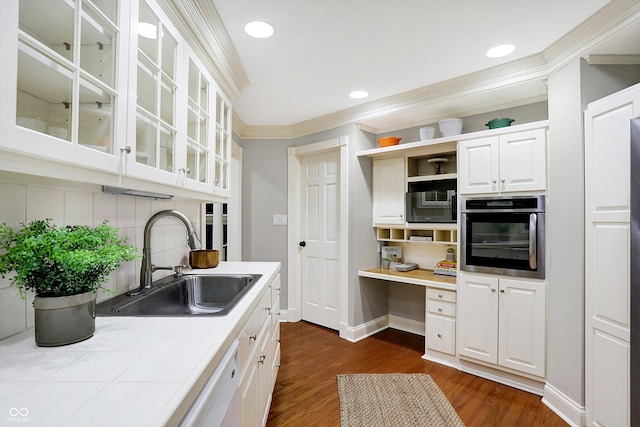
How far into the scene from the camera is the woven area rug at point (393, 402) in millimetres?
1944

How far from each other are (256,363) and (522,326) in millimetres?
1951

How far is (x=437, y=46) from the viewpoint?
206 centimetres

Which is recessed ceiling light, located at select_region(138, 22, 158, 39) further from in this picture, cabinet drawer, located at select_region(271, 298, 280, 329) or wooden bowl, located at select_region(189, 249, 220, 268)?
cabinet drawer, located at select_region(271, 298, 280, 329)

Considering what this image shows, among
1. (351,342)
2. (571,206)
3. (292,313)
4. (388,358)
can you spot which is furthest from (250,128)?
(571,206)

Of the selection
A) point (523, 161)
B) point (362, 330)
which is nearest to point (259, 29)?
point (523, 161)

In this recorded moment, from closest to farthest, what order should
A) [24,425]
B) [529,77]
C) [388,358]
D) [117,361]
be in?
[24,425] → [117,361] → [529,77] → [388,358]

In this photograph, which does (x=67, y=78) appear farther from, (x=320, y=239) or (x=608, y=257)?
(x=320, y=239)

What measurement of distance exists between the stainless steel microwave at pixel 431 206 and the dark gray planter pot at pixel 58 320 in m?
2.73

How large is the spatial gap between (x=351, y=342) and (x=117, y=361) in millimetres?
2735

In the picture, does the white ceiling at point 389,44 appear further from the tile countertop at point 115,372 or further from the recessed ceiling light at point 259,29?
the tile countertop at point 115,372

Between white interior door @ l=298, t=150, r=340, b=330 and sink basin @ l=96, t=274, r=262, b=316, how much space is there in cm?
176

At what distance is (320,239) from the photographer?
369cm

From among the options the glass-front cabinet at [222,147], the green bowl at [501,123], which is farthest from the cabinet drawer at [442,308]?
the glass-front cabinet at [222,147]

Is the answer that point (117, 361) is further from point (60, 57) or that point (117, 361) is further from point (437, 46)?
point (437, 46)
